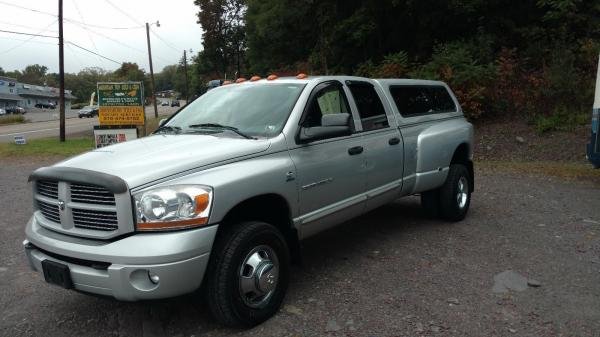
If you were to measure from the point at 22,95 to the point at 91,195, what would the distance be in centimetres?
11789

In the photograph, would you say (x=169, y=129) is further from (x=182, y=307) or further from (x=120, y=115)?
(x=120, y=115)

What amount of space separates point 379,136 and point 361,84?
572 mm

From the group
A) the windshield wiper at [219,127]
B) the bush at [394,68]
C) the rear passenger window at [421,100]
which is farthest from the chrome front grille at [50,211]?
the bush at [394,68]

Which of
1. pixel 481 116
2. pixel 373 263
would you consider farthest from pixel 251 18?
pixel 373 263

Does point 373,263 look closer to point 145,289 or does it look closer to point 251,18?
point 145,289

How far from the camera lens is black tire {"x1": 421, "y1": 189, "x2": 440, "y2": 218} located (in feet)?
21.1

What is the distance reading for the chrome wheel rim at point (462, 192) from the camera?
21.4 ft

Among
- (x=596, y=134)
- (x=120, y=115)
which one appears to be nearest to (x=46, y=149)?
(x=120, y=115)

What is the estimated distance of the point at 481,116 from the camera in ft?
47.9

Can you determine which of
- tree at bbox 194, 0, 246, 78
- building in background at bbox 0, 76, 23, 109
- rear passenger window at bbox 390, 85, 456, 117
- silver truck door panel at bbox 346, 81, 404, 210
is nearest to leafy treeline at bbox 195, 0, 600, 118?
rear passenger window at bbox 390, 85, 456, 117

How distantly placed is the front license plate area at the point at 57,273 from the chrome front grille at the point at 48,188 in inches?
18.3

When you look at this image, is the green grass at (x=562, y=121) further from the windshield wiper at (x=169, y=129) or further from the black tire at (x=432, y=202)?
the windshield wiper at (x=169, y=129)

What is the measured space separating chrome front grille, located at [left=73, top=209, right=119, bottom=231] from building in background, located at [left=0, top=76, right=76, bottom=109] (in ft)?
328

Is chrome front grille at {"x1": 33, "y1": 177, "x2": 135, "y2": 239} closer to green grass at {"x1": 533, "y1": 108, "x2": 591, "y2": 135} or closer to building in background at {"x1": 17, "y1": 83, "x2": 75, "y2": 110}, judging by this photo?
green grass at {"x1": 533, "y1": 108, "x2": 591, "y2": 135}
